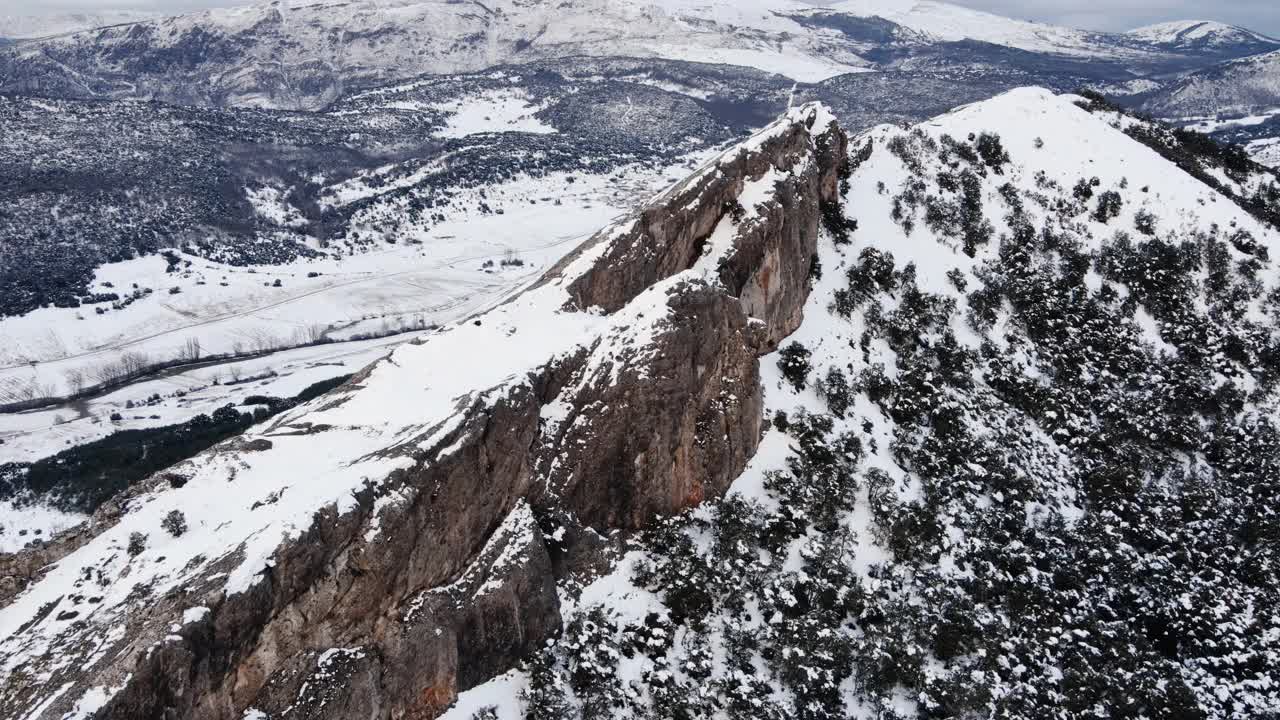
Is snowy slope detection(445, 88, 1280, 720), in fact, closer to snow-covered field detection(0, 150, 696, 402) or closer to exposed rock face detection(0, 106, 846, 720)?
exposed rock face detection(0, 106, 846, 720)

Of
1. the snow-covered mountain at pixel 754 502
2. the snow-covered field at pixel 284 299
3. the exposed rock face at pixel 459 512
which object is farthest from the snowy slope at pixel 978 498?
the snow-covered field at pixel 284 299

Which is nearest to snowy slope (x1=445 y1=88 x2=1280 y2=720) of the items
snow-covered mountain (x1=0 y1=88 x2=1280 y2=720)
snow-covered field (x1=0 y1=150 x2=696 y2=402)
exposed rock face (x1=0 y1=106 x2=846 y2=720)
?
snow-covered mountain (x1=0 y1=88 x2=1280 y2=720)

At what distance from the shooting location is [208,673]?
16.8 m

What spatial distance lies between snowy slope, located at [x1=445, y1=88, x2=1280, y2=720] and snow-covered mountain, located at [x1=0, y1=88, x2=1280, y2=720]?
0.48 feet

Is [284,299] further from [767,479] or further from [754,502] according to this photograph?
[754,502]

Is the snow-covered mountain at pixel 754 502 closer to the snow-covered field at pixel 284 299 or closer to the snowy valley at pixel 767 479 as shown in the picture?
the snowy valley at pixel 767 479

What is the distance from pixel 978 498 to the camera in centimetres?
3412

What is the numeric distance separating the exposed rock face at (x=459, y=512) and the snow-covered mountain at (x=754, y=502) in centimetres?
9

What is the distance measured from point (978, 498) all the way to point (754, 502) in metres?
10.5

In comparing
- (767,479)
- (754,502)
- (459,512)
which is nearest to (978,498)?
(767,479)

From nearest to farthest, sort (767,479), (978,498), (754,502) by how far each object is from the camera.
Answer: (754,502), (767,479), (978,498)

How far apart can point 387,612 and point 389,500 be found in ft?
9.16

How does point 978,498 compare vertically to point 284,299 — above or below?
above

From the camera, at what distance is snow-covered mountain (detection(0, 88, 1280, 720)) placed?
18875mm
